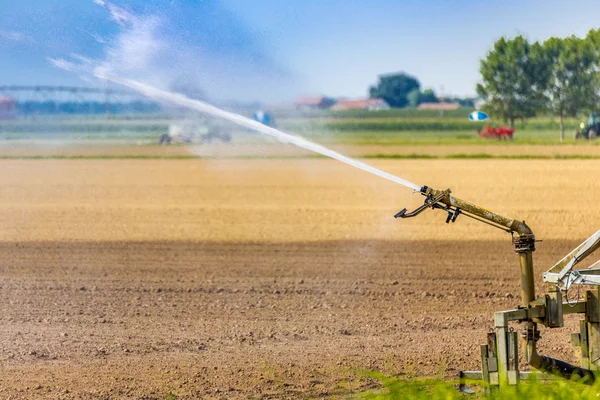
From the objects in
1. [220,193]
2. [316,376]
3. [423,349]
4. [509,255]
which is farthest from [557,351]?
[220,193]

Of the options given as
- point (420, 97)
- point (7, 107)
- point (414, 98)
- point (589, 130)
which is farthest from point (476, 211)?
point (414, 98)

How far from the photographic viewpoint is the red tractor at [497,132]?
42.0 meters

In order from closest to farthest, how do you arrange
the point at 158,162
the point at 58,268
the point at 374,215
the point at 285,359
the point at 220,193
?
the point at 285,359 < the point at 58,268 < the point at 374,215 < the point at 220,193 < the point at 158,162

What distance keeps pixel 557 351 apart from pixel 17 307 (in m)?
6.25

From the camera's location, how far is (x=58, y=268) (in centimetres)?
1477

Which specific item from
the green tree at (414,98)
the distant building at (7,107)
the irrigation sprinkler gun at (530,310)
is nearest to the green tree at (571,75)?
the distant building at (7,107)

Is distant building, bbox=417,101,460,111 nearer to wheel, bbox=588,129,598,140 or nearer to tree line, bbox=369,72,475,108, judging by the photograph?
tree line, bbox=369,72,475,108

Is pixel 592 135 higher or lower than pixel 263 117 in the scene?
lower

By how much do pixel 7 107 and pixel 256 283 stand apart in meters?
Answer: 6.73

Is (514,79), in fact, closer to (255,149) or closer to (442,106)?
(255,149)

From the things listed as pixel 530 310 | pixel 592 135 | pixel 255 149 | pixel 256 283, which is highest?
pixel 255 149

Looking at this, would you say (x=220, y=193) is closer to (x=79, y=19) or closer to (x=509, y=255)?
(x=509, y=255)

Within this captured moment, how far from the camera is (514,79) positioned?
97.1ft

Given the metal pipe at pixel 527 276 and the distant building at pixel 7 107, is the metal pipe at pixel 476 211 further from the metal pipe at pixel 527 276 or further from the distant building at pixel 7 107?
the distant building at pixel 7 107
